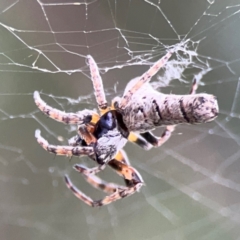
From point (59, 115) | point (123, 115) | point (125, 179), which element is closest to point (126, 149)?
point (125, 179)

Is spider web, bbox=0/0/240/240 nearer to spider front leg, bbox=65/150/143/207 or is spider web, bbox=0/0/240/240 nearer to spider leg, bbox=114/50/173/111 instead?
spider front leg, bbox=65/150/143/207

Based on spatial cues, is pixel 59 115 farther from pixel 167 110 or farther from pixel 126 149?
pixel 126 149

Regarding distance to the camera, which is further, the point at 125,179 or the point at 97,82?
the point at 125,179

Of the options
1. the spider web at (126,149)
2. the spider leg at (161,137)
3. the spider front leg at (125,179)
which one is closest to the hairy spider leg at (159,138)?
the spider leg at (161,137)

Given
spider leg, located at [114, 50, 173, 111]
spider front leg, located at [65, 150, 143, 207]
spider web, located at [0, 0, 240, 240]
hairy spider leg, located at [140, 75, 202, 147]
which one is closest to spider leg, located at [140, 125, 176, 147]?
hairy spider leg, located at [140, 75, 202, 147]

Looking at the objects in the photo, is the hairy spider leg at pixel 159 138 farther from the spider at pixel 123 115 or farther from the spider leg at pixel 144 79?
the spider leg at pixel 144 79

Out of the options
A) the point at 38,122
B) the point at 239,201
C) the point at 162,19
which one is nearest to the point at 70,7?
the point at 162,19

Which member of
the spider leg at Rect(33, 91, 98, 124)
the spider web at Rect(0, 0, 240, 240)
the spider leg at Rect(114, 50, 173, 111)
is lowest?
the spider web at Rect(0, 0, 240, 240)
